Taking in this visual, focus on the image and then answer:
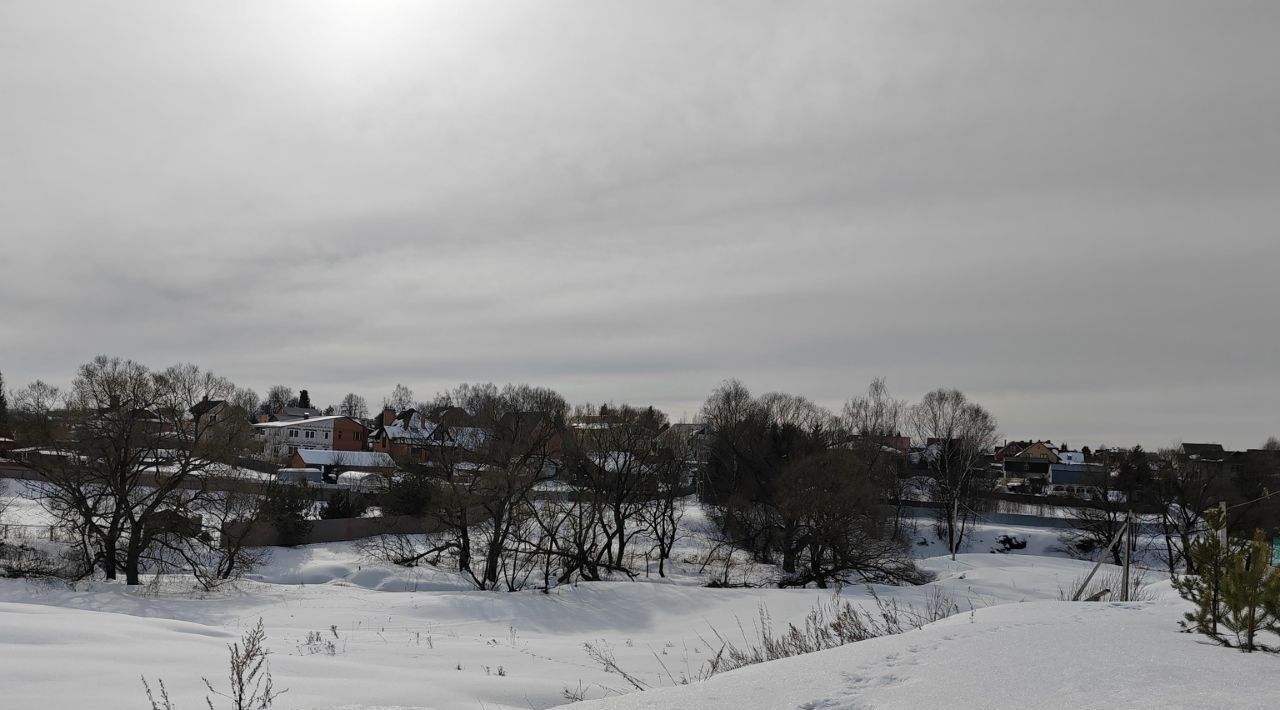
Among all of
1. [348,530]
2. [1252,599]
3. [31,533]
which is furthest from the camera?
[348,530]

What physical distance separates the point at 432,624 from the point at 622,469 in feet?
58.8

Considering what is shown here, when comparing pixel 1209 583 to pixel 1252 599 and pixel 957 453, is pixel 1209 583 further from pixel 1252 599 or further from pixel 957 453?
pixel 957 453

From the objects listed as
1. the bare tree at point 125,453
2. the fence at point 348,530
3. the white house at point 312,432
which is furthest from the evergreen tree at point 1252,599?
the white house at point 312,432

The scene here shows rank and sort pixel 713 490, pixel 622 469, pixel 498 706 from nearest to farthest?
1. pixel 498 706
2. pixel 622 469
3. pixel 713 490

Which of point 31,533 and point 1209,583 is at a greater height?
point 1209,583

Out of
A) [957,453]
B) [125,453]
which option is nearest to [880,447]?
[957,453]

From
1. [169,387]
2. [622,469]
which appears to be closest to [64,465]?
[169,387]

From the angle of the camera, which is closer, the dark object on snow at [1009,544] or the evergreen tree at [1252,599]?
the evergreen tree at [1252,599]

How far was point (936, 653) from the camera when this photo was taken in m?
6.65

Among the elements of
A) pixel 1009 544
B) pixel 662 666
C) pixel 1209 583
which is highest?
pixel 1209 583

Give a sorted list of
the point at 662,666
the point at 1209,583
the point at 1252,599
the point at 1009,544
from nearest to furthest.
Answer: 1. the point at 1252,599
2. the point at 1209,583
3. the point at 662,666
4. the point at 1009,544

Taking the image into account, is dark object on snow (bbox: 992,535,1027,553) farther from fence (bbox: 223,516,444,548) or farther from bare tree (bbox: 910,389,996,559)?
fence (bbox: 223,516,444,548)

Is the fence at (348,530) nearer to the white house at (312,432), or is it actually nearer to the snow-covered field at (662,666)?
the snow-covered field at (662,666)

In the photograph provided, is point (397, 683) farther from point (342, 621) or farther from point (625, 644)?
point (342, 621)
